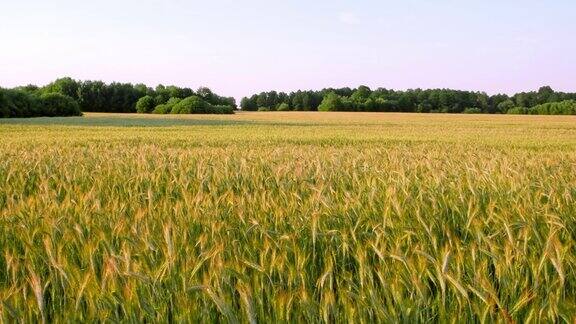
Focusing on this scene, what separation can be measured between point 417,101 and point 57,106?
44973 mm

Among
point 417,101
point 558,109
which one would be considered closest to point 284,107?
point 417,101

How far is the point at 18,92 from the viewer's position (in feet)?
154

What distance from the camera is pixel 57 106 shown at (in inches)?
1980

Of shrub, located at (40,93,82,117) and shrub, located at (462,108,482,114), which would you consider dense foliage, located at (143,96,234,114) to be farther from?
shrub, located at (462,108,482,114)

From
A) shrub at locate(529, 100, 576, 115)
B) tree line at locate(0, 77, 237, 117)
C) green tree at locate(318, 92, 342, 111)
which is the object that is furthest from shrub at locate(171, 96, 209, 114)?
shrub at locate(529, 100, 576, 115)

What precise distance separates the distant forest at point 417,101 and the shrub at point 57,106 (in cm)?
3081

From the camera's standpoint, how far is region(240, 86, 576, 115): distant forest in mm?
71188

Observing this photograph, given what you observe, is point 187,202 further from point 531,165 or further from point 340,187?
point 531,165

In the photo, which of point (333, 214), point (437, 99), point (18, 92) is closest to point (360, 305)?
point (333, 214)

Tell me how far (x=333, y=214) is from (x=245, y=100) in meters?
85.1

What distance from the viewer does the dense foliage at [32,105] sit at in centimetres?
4361

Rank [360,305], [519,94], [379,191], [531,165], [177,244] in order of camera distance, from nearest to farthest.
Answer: [360,305], [177,244], [379,191], [531,165], [519,94]

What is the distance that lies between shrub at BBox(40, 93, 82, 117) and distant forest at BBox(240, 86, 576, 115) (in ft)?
101

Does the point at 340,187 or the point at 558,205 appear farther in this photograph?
the point at 340,187
